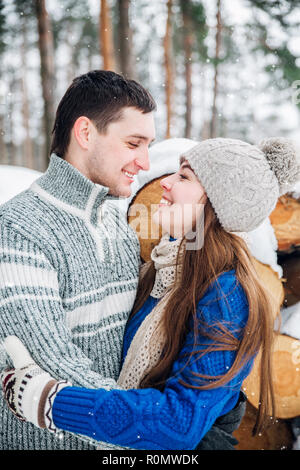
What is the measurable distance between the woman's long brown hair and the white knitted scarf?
0.03 meters

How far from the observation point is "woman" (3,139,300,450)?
1.12m

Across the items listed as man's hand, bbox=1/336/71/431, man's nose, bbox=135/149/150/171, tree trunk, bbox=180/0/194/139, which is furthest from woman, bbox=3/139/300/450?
tree trunk, bbox=180/0/194/139

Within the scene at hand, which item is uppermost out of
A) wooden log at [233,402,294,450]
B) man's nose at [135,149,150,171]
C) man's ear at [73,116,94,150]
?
man's ear at [73,116,94,150]

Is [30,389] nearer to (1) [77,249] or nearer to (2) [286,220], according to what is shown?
(1) [77,249]

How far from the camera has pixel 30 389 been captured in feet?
3.65

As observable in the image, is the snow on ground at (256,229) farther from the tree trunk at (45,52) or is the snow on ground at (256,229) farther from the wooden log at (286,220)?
the tree trunk at (45,52)

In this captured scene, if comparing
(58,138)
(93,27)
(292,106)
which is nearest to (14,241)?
(58,138)

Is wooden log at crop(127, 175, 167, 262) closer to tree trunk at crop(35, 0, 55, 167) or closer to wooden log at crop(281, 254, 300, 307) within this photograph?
wooden log at crop(281, 254, 300, 307)

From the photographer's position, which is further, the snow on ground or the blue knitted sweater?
the snow on ground

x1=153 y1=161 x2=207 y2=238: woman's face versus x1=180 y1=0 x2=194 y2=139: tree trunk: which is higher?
x1=180 y1=0 x2=194 y2=139: tree trunk

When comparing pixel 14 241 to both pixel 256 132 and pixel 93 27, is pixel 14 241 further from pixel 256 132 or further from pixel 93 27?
pixel 256 132

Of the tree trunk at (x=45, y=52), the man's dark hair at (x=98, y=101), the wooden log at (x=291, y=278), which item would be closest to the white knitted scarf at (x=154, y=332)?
the man's dark hair at (x=98, y=101)

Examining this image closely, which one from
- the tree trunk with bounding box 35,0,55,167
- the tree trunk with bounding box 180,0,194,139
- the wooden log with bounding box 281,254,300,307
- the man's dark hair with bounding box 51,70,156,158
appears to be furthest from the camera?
the tree trunk with bounding box 180,0,194,139
